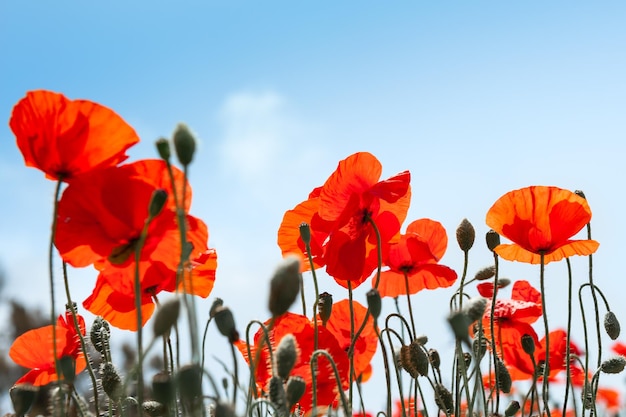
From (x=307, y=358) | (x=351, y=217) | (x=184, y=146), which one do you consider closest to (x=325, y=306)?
(x=307, y=358)

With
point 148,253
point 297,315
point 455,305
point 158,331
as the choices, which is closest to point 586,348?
point 455,305

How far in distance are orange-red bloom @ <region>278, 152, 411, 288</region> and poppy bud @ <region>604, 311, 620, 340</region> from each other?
2.61 feet

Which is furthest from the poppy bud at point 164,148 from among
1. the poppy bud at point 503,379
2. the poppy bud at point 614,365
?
the poppy bud at point 614,365

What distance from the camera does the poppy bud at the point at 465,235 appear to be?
2539 millimetres

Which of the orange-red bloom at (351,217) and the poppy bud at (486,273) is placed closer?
the orange-red bloom at (351,217)

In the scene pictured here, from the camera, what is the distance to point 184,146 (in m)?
1.46

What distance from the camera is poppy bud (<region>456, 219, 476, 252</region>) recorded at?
2.54m

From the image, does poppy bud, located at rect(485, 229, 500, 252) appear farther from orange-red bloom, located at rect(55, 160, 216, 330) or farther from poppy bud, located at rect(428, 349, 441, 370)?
orange-red bloom, located at rect(55, 160, 216, 330)

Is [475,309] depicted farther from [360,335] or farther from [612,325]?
[612,325]

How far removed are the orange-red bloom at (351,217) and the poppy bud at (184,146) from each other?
3.00 feet

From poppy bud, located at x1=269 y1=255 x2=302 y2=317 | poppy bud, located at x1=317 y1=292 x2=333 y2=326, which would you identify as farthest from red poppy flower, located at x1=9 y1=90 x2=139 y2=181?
poppy bud, located at x1=317 y1=292 x2=333 y2=326

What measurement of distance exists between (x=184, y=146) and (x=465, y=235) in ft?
4.35

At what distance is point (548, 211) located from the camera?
2.51m

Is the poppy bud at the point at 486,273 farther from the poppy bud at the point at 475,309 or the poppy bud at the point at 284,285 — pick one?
the poppy bud at the point at 284,285
